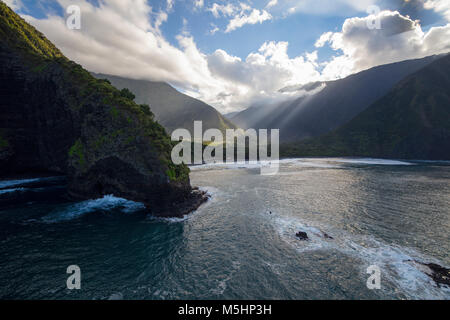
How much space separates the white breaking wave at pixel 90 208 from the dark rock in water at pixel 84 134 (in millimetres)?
2179

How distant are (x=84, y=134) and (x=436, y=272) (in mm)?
66778

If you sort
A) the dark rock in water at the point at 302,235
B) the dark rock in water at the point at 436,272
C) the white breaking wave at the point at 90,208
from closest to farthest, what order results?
the dark rock in water at the point at 436,272
the dark rock in water at the point at 302,235
the white breaking wave at the point at 90,208

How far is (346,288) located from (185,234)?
22410 millimetres

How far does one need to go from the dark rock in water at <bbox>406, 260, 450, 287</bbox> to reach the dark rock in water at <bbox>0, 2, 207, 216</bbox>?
121 ft

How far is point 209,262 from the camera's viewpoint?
22453 millimetres

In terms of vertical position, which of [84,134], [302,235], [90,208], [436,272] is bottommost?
[436,272]

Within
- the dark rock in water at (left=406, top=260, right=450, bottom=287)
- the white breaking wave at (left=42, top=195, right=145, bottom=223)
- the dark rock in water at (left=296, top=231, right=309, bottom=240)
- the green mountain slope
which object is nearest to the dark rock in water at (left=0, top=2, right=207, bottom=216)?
the white breaking wave at (left=42, top=195, right=145, bottom=223)

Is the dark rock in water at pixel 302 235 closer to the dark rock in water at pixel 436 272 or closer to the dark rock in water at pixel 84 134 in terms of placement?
the dark rock in water at pixel 436 272

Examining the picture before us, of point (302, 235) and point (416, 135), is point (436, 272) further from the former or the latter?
point (416, 135)

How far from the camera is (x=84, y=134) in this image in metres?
43.5

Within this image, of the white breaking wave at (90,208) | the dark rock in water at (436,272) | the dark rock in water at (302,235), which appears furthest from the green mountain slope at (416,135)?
the dark rock in water at (436,272)

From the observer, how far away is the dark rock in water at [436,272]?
1912 centimetres

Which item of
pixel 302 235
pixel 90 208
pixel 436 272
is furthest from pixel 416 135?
pixel 90 208
